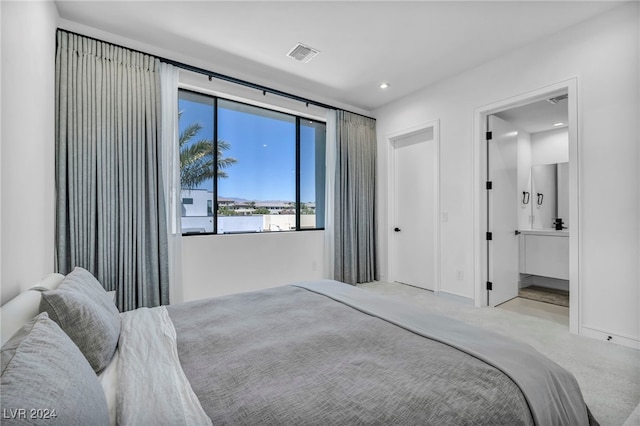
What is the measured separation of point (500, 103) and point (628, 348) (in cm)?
253

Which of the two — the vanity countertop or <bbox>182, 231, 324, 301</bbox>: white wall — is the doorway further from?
the vanity countertop

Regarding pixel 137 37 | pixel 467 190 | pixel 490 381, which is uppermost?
pixel 137 37

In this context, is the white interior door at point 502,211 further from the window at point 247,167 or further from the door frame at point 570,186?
the window at point 247,167

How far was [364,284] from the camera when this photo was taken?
443 centimetres

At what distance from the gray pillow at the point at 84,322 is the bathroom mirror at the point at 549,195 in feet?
17.4

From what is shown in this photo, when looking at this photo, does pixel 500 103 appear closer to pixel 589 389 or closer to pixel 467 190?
pixel 467 190

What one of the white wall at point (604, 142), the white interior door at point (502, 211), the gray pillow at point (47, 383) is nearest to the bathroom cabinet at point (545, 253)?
the white interior door at point (502, 211)

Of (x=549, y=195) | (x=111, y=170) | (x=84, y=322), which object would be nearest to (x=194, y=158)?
(x=111, y=170)

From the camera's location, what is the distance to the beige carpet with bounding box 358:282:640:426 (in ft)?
5.28

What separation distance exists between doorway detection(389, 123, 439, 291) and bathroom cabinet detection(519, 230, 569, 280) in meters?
1.44

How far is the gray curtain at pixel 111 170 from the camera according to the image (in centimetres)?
243

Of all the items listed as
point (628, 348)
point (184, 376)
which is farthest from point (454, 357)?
point (628, 348)

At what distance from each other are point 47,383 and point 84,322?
556 mm

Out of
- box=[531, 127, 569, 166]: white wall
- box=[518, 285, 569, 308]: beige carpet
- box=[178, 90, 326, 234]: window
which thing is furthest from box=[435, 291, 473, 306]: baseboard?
box=[531, 127, 569, 166]: white wall
